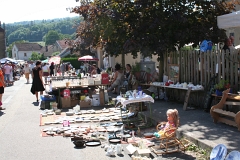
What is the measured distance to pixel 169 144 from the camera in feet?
23.1

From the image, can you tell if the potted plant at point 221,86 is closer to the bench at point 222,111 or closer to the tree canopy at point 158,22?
the bench at point 222,111

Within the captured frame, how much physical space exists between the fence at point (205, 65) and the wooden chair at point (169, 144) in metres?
3.32

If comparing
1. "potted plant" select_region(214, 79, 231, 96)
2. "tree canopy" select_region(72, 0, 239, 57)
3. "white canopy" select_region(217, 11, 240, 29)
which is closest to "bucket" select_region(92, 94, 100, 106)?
"tree canopy" select_region(72, 0, 239, 57)

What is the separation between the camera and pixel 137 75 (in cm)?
1541

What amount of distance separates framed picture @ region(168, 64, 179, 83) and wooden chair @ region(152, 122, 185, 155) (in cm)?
557

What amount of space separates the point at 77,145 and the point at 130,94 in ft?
8.19

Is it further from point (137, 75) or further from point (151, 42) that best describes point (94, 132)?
point (137, 75)

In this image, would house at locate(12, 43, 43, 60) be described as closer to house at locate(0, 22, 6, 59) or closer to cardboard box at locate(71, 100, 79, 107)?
house at locate(0, 22, 6, 59)

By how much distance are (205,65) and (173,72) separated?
1.97 metres

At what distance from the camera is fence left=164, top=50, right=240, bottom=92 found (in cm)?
971

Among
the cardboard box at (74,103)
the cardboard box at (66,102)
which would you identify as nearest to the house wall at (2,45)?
the cardboard box at (74,103)

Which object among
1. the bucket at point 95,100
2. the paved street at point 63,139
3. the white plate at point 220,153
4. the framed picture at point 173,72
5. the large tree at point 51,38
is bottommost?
the paved street at point 63,139

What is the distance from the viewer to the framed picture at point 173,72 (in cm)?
1249

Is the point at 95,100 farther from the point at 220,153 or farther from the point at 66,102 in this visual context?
the point at 220,153
